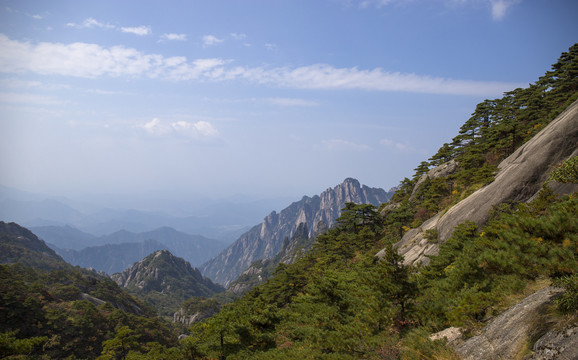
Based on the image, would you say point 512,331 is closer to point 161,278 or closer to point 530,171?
point 530,171

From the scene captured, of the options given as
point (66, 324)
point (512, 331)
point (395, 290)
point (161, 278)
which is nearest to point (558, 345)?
point (512, 331)

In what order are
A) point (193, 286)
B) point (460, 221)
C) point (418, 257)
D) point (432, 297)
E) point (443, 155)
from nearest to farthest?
point (432, 297)
point (460, 221)
point (418, 257)
point (443, 155)
point (193, 286)

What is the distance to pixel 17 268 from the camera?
73188mm

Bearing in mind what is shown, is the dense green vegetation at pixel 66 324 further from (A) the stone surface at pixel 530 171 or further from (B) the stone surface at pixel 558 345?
(A) the stone surface at pixel 530 171

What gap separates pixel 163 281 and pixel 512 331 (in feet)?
626

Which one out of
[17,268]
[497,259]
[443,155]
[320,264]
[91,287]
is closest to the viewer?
[497,259]

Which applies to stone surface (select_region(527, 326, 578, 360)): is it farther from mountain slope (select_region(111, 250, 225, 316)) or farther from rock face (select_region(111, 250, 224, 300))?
rock face (select_region(111, 250, 224, 300))

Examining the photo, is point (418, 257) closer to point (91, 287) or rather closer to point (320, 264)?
point (320, 264)

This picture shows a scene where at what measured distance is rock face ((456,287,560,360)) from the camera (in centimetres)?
715

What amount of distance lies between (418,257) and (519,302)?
1684 cm

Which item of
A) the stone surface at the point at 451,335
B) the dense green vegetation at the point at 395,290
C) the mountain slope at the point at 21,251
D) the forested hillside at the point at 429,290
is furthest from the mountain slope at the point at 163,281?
the stone surface at the point at 451,335

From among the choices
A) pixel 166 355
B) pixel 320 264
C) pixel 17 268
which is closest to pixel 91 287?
pixel 17 268

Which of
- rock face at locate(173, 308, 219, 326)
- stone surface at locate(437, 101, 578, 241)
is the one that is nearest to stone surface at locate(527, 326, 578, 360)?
stone surface at locate(437, 101, 578, 241)

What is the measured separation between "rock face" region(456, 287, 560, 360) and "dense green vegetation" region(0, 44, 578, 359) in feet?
1.91
